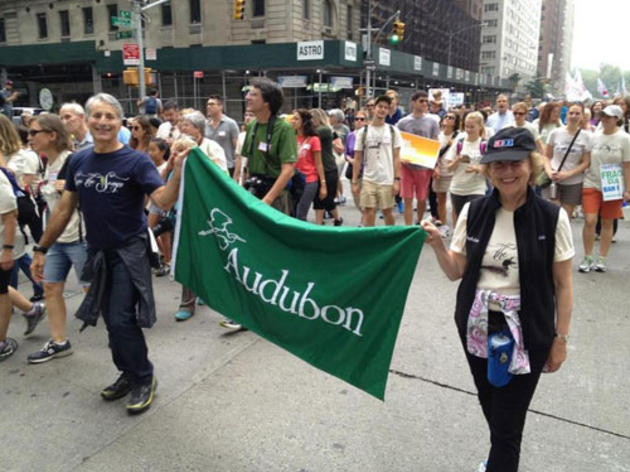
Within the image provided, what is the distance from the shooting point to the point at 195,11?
1570 inches

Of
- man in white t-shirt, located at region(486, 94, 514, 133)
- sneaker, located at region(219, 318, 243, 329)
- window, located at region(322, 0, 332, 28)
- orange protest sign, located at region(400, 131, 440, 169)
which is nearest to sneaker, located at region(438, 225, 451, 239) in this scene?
orange protest sign, located at region(400, 131, 440, 169)

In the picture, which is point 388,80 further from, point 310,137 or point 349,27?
point 310,137

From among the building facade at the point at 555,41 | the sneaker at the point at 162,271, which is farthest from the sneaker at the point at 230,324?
the building facade at the point at 555,41

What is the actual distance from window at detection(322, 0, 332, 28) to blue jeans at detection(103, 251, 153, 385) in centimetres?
4248

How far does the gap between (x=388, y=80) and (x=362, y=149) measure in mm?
32855

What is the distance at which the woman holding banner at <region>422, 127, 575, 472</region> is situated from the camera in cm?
213

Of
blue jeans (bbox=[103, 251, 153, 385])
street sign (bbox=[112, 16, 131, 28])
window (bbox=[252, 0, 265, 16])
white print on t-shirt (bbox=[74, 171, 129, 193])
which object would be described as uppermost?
window (bbox=[252, 0, 265, 16])

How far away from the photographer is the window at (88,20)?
43656mm

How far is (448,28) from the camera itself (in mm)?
64625

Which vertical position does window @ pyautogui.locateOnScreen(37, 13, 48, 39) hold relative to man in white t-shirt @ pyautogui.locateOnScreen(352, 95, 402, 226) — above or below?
above

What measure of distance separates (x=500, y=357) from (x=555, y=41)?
605ft

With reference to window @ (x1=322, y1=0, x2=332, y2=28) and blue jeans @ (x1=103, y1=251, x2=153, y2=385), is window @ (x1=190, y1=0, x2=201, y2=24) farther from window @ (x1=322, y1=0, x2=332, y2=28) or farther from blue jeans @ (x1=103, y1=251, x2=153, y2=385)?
blue jeans @ (x1=103, y1=251, x2=153, y2=385)

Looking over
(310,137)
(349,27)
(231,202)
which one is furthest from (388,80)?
(231,202)

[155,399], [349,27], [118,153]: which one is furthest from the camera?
[349,27]
